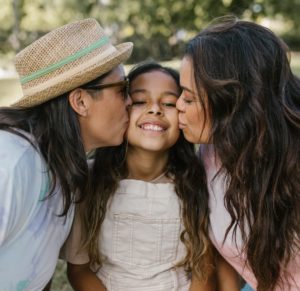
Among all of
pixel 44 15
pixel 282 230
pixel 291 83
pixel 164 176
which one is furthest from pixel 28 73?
pixel 44 15

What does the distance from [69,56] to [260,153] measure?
38.6 inches

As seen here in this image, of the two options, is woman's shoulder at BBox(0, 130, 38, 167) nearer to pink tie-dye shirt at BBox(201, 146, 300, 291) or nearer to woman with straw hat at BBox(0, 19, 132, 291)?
woman with straw hat at BBox(0, 19, 132, 291)

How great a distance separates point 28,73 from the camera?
84.6 inches

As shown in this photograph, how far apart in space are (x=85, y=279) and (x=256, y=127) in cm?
133

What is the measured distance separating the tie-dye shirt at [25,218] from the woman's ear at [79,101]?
0.30 metres

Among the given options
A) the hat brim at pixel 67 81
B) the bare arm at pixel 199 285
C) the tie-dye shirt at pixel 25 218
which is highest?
the hat brim at pixel 67 81

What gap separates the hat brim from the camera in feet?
6.77

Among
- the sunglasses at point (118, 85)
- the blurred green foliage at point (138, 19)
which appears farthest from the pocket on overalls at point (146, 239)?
the blurred green foliage at point (138, 19)

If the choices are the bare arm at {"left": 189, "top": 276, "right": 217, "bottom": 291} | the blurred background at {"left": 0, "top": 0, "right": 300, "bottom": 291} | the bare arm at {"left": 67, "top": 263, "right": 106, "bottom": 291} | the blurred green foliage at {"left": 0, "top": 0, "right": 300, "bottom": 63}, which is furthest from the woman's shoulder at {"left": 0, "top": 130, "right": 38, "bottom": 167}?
the blurred green foliage at {"left": 0, "top": 0, "right": 300, "bottom": 63}

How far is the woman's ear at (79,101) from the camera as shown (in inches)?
85.1

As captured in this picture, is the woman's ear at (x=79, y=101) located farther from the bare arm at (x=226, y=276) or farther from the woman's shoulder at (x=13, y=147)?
the bare arm at (x=226, y=276)

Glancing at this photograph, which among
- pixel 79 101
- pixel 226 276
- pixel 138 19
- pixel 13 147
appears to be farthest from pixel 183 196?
pixel 138 19

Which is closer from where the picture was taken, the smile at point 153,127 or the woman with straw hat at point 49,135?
the woman with straw hat at point 49,135

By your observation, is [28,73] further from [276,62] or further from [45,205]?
[276,62]
